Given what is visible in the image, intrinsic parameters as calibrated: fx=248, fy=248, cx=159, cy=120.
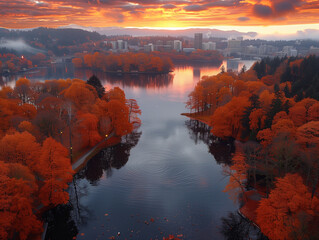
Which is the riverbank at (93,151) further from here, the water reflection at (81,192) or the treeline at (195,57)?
the treeline at (195,57)

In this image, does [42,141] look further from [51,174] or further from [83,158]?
[51,174]

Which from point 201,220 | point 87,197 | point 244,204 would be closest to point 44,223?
point 87,197

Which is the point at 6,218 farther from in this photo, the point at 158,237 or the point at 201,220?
the point at 201,220

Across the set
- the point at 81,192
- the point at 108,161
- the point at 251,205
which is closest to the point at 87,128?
the point at 108,161

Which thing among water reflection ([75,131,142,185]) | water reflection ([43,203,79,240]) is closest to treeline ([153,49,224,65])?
water reflection ([75,131,142,185])

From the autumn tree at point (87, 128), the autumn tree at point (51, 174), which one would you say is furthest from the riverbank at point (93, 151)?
the autumn tree at point (51, 174)
